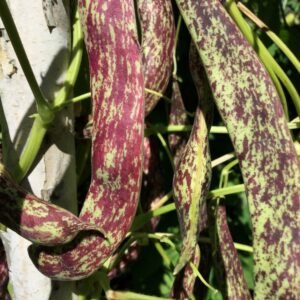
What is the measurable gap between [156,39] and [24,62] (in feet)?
0.75

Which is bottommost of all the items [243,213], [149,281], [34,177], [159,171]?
[149,281]

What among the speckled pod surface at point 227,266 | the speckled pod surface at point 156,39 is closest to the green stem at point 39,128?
the speckled pod surface at point 156,39

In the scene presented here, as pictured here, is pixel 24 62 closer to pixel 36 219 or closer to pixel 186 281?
pixel 36 219

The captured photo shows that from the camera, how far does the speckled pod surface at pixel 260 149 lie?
496 millimetres

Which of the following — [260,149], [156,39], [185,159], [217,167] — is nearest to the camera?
[260,149]

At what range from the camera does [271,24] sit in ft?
3.35

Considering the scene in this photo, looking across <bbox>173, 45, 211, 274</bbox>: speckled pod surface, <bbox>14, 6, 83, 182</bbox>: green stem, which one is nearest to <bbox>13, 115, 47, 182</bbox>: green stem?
<bbox>14, 6, 83, 182</bbox>: green stem

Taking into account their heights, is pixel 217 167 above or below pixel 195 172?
below

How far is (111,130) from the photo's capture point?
56 cm

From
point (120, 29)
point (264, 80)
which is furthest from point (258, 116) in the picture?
point (120, 29)

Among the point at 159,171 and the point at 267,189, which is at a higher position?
the point at 267,189

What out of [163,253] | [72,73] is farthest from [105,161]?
[163,253]

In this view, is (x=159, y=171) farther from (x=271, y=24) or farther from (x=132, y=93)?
(x=132, y=93)

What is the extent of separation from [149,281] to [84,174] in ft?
1.53
